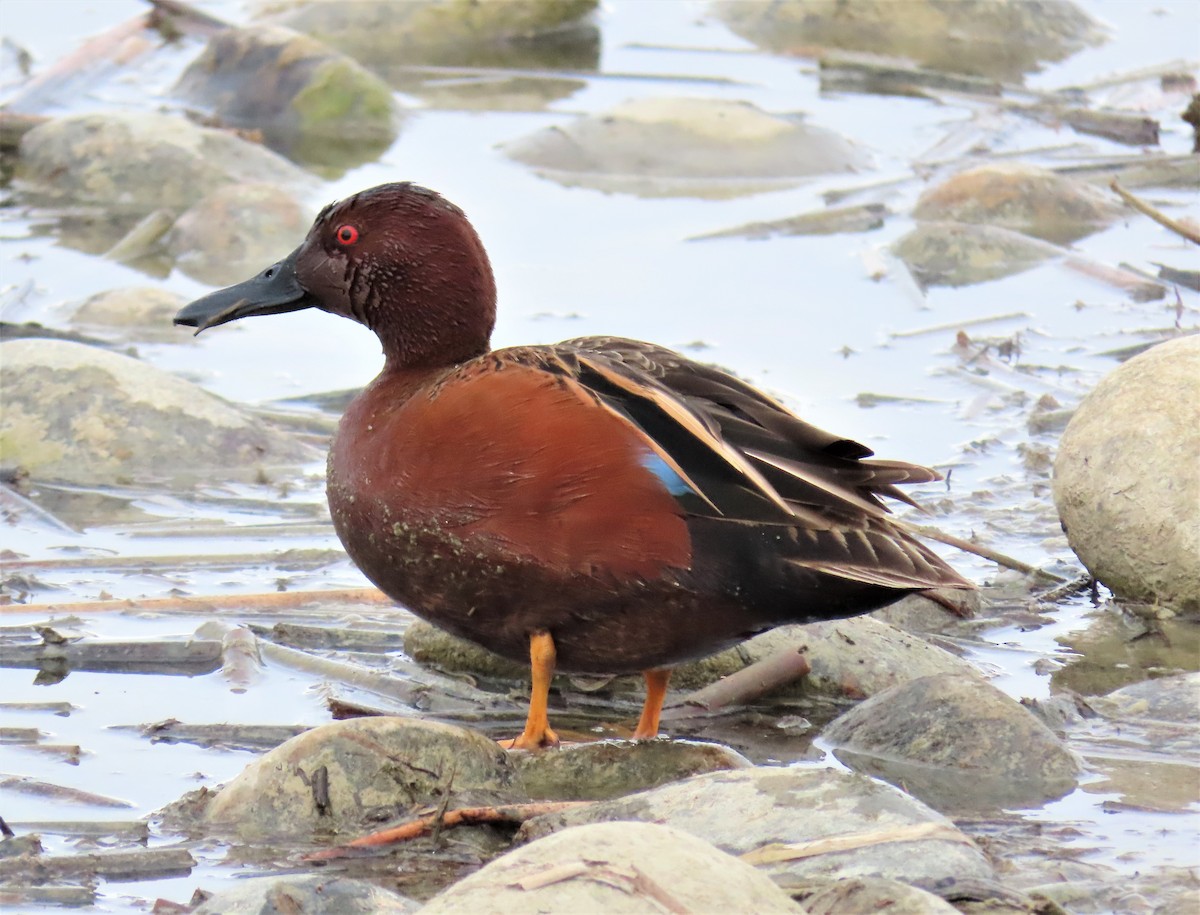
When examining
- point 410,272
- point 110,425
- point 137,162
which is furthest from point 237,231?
point 410,272

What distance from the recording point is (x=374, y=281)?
4.87 metres

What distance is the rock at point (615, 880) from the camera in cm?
307

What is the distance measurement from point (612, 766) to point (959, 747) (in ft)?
2.70

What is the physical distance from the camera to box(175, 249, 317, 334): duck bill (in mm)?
5074

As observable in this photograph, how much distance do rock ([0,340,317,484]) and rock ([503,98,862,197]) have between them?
156 inches

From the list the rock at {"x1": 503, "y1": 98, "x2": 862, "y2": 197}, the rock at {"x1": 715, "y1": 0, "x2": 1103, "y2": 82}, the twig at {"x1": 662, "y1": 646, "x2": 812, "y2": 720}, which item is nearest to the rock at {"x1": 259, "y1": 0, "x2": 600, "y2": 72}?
the rock at {"x1": 715, "y1": 0, "x2": 1103, "y2": 82}

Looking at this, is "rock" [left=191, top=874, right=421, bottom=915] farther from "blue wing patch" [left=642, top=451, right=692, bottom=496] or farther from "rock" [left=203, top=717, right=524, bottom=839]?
"blue wing patch" [left=642, top=451, right=692, bottom=496]

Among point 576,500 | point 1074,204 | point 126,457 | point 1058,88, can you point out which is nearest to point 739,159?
point 1074,204

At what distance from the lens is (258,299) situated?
512cm

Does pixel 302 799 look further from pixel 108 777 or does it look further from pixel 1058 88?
pixel 1058 88

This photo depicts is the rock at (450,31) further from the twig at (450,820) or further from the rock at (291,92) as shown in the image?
the twig at (450,820)

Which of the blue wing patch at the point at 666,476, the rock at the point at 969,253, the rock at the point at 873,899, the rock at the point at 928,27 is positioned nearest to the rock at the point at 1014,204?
the rock at the point at 969,253

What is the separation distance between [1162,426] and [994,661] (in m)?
0.87

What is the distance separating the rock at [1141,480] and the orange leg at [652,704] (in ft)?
5.19
